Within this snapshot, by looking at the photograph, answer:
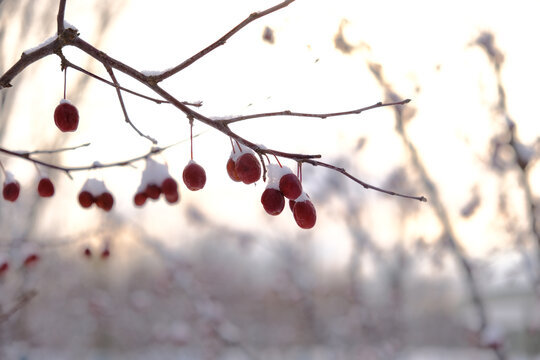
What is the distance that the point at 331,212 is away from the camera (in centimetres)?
587

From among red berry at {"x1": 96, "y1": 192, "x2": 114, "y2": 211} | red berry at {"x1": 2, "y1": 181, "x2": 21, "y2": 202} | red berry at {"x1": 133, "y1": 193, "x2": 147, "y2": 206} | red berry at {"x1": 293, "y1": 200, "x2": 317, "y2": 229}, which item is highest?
red berry at {"x1": 2, "y1": 181, "x2": 21, "y2": 202}

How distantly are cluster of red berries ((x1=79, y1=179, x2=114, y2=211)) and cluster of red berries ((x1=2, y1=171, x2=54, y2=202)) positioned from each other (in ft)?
0.44

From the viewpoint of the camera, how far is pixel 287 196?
3.82ft

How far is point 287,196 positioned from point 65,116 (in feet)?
2.29

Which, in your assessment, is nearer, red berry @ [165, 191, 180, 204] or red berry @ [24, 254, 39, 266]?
red berry @ [165, 191, 180, 204]

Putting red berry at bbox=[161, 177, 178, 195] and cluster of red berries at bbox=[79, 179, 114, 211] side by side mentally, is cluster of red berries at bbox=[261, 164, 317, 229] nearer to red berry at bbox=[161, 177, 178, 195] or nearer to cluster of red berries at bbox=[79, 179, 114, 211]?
red berry at bbox=[161, 177, 178, 195]

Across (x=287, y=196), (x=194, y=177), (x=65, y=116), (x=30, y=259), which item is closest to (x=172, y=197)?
(x=194, y=177)

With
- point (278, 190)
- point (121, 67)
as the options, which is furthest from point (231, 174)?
point (121, 67)

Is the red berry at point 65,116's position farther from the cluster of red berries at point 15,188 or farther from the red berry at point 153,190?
the cluster of red berries at point 15,188

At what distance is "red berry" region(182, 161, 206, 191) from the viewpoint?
130cm

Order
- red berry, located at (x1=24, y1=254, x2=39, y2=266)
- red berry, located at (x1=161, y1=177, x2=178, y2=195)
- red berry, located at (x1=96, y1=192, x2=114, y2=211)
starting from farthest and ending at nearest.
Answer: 1. red berry, located at (x1=24, y1=254, x2=39, y2=266)
2. red berry, located at (x1=96, y1=192, x2=114, y2=211)
3. red berry, located at (x1=161, y1=177, x2=178, y2=195)

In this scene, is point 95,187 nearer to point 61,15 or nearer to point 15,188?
point 15,188

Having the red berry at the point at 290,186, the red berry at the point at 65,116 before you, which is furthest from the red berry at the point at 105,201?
the red berry at the point at 290,186

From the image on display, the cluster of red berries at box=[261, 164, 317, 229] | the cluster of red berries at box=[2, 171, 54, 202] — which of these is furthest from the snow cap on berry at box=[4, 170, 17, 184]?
the cluster of red berries at box=[261, 164, 317, 229]
